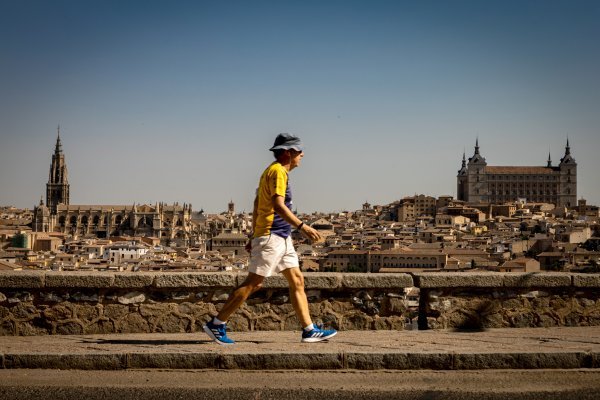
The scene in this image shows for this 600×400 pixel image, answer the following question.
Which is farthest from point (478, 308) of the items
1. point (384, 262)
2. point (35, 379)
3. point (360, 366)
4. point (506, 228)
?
point (506, 228)

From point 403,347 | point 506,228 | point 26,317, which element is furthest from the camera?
point 506,228

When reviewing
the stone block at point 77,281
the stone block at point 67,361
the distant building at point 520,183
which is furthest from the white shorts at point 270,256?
the distant building at point 520,183

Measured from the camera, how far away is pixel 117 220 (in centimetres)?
12294

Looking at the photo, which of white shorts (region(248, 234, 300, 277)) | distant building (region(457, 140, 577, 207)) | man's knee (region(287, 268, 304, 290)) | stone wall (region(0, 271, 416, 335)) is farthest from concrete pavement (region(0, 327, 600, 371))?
distant building (region(457, 140, 577, 207))

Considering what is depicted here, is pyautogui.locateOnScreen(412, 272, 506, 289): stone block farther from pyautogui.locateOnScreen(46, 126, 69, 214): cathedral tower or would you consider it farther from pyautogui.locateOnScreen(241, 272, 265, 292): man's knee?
pyautogui.locateOnScreen(46, 126, 69, 214): cathedral tower

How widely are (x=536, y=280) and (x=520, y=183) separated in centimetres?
14586

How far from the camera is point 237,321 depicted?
6035mm

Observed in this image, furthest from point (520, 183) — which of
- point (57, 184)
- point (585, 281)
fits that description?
point (585, 281)

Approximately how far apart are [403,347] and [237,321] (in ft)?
4.80

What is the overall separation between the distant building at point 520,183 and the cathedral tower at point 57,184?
2804 inches

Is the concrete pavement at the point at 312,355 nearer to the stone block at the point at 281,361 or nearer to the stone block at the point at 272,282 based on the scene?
the stone block at the point at 281,361

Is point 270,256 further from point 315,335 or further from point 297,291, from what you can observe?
point 315,335

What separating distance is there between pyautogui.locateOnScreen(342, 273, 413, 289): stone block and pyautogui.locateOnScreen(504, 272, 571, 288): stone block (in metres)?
0.82

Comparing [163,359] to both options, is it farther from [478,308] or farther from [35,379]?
[478,308]
